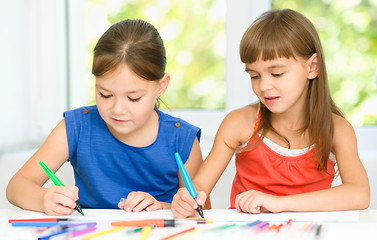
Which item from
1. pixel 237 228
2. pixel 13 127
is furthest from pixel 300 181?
pixel 13 127

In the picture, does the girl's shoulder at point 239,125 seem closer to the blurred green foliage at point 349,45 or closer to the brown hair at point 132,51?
the brown hair at point 132,51

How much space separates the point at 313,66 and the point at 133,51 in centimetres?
42

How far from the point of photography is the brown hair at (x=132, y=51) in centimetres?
99

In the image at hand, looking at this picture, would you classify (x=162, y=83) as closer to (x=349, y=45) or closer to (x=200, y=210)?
(x=200, y=210)

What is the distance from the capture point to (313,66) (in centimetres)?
108

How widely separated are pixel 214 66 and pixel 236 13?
212 mm

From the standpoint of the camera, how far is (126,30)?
104 cm

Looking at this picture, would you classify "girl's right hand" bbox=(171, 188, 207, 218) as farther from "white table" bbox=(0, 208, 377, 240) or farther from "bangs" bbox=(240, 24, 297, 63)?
"bangs" bbox=(240, 24, 297, 63)

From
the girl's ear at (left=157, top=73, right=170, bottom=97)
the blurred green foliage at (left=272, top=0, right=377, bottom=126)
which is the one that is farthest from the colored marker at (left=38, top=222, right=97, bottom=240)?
the blurred green foliage at (left=272, top=0, right=377, bottom=126)

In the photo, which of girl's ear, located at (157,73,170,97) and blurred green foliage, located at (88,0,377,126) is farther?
blurred green foliage, located at (88,0,377,126)

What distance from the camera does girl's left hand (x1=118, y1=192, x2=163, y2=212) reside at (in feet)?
2.88

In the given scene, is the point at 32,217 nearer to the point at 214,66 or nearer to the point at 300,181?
the point at 300,181

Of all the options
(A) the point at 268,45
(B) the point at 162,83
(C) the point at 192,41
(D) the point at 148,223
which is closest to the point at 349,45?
(C) the point at 192,41

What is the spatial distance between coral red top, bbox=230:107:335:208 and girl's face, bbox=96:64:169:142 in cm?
31
